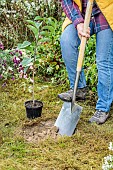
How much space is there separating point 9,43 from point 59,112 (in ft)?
5.99

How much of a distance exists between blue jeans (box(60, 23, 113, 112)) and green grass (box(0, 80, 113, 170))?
23 cm

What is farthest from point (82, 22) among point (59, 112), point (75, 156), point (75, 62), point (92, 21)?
point (75, 156)

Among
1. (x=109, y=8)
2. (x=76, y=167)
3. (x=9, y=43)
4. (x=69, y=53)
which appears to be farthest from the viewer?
(x=9, y=43)

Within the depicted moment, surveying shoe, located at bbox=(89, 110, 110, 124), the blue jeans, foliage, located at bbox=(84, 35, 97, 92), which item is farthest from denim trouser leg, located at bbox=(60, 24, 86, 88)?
foliage, located at bbox=(84, 35, 97, 92)

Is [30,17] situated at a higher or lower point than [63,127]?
higher

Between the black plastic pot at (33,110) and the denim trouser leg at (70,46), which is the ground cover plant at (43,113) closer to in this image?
the black plastic pot at (33,110)

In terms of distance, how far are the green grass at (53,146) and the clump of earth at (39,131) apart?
0.05 metres

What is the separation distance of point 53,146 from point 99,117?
23.6 inches

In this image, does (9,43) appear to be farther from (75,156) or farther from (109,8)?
(75,156)

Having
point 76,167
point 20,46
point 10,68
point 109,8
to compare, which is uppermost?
point 109,8

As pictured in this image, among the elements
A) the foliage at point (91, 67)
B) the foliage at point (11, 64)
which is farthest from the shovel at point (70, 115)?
the foliage at point (11, 64)

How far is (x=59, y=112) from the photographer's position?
4.12 metres

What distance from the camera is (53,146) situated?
3520 millimetres

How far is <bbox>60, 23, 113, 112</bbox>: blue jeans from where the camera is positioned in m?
3.72
